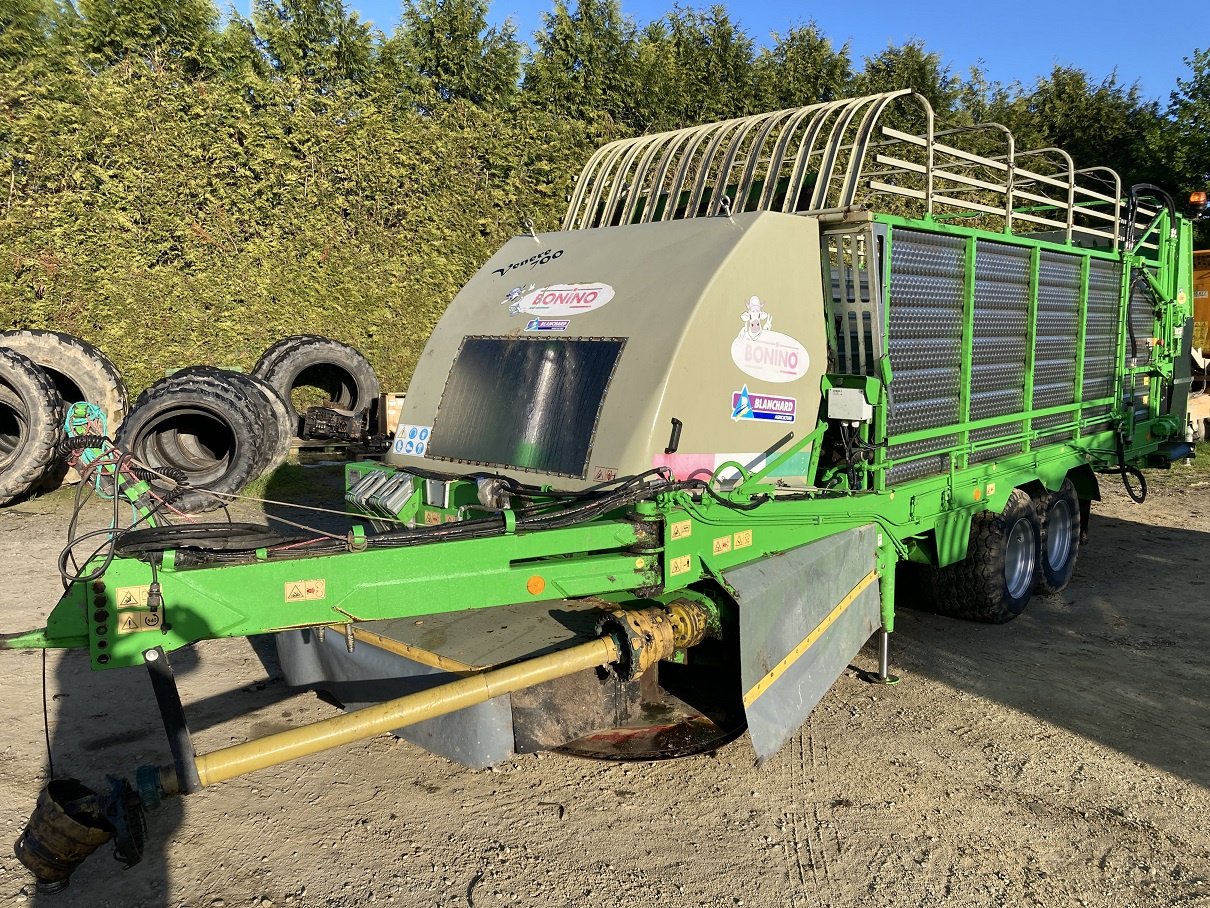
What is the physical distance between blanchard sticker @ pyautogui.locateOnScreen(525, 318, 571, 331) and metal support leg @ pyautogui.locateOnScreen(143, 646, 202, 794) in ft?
8.35

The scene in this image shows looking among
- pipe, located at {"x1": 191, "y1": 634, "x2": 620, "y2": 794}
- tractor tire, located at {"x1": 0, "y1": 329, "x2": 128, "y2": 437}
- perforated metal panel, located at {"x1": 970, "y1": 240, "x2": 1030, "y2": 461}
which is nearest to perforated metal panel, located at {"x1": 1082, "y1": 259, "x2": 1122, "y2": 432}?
perforated metal panel, located at {"x1": 970, "y1": 240, "x2": 1030, "y2": 461}

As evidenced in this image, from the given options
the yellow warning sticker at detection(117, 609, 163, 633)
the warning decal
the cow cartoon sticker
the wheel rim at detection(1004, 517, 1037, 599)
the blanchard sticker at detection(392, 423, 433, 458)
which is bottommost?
the wheel rim at detection(1004, 517, 1037, 599)

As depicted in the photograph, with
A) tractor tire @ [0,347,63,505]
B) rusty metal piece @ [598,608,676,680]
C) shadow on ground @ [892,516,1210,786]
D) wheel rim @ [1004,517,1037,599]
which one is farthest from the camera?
tractor tire @ [0,347,63,505]

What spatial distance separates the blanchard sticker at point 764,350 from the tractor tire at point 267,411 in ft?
20.3

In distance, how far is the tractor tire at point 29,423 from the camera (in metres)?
9.02

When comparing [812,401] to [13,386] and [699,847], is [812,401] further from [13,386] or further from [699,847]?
[13,386]

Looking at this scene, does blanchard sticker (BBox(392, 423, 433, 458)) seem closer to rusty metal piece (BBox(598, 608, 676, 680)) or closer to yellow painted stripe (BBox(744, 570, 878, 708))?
rusty metal piece (BBox(598, 608, 676, 680))

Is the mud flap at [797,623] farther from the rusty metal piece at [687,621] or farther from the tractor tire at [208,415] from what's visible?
the tractor tire at [208,415]

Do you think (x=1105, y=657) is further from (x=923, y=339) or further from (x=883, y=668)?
(x=923, y=339)

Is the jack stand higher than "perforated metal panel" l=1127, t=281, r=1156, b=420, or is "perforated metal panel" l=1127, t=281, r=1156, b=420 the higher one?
"perforated metal panel" l=1127, t=281, r=1156, b=420

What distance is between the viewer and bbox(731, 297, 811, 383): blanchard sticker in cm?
435

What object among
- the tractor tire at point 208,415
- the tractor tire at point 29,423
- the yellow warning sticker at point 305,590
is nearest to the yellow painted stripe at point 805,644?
the yellow warning sticker at point 305,590

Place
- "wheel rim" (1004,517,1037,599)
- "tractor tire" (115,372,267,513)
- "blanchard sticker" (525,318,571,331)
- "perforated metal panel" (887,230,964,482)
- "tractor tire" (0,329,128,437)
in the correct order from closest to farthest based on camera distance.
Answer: "blanchard sticker" (525,318,571,331) → "perforated metal panel" (887,230,964,482) → "wheel rim" (1004,517,1037,599) → "tractor tire" (115,372,267,513) → "tractor tire" (0,329,128,437)

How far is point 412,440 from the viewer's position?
5.16 meters
